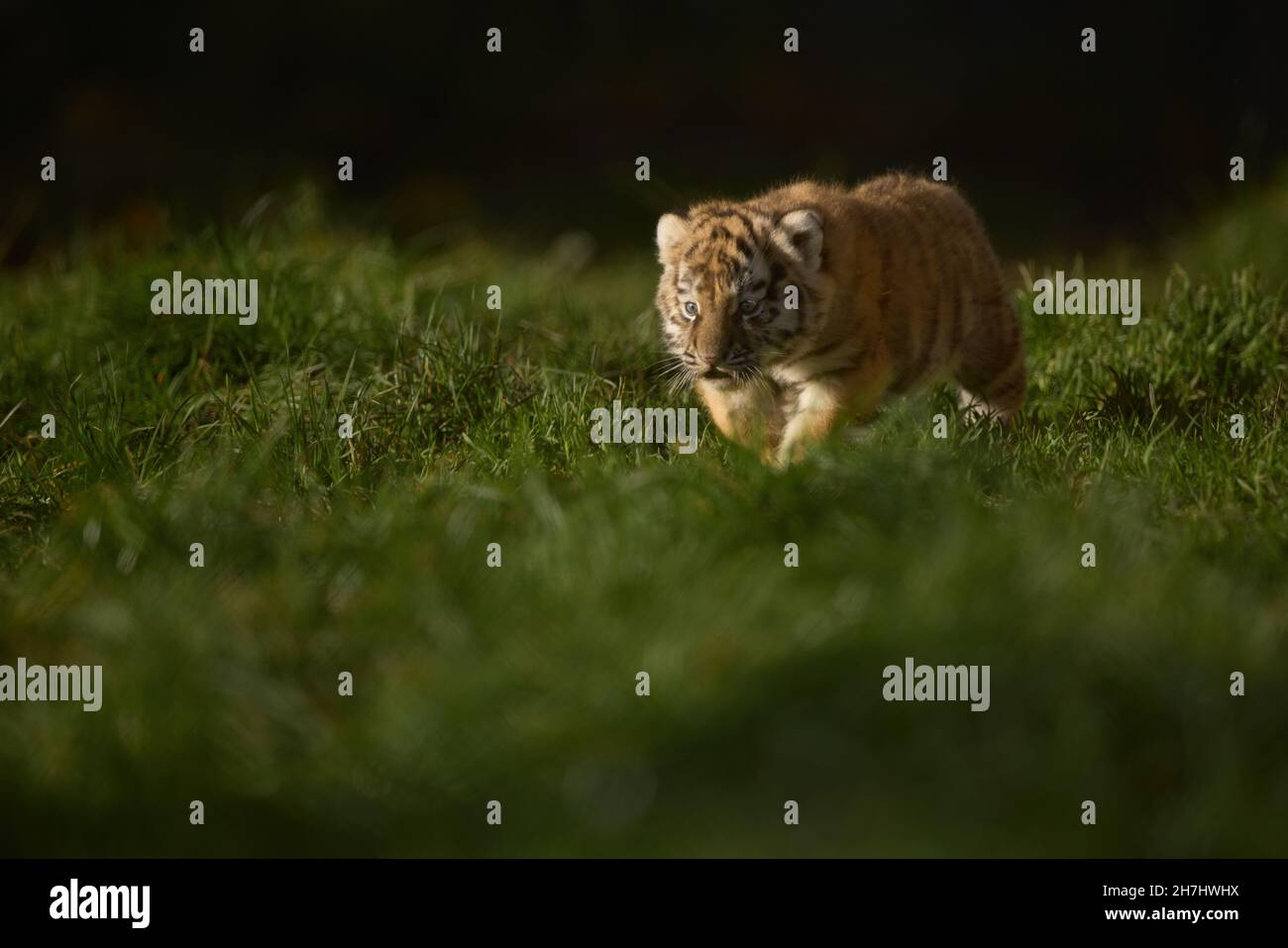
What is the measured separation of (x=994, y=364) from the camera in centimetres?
563

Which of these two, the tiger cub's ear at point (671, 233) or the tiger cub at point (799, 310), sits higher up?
the tiger cub's ear at point (671, 233)

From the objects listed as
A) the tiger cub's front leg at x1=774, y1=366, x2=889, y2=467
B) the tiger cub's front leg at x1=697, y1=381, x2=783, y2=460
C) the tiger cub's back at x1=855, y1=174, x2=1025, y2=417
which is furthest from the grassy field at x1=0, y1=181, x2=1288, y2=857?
the tiger cub's back at x1=855, y1=174, x2=1025, y2=417

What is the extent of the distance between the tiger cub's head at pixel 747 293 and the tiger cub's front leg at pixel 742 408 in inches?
2.1

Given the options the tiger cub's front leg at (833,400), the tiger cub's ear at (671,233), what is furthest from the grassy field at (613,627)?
the tiger cub's ear at (671,233)

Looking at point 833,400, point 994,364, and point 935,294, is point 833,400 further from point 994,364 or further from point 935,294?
point 994,364

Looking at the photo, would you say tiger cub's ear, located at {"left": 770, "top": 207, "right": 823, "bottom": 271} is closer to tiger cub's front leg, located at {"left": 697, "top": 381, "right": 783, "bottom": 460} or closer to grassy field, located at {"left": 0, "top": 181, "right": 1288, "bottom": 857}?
tiger cub's front leg, located at {"left": 697, "top": 381, "right": 783, "bottom": 460}

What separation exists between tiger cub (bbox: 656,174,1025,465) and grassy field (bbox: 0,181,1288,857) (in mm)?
262

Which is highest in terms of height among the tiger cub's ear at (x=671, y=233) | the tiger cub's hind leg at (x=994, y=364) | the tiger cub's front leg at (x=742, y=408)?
the tiger cub's ear at (x=671, y=233)

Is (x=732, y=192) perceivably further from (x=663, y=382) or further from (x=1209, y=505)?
(x=1209, y=505)

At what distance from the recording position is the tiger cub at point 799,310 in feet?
16.4

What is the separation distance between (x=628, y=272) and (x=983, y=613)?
6262 mm

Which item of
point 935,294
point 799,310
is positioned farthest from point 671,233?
point 935,294

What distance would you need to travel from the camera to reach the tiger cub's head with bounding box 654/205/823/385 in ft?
16.3

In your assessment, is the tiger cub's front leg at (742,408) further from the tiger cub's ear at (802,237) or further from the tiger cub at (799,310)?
the tiger cub's ear at (802,237)
